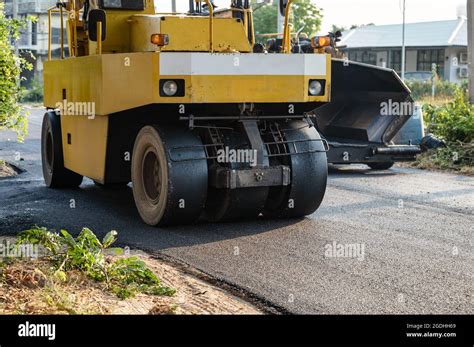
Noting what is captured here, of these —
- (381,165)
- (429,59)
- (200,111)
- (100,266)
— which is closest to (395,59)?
(429,59)

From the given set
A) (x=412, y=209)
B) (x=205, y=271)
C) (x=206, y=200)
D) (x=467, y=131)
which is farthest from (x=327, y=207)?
(x=467, y=131)

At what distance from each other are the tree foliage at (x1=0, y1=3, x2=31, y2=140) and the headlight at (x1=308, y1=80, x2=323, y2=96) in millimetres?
5094

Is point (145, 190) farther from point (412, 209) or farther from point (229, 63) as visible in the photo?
point (412, 209)

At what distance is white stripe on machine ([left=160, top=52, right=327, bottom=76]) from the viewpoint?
8344mm

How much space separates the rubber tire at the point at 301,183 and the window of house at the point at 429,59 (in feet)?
141

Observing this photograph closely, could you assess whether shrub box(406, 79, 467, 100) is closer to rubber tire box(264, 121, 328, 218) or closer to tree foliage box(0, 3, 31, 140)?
tree foliage box(0, 3, 31, 140)

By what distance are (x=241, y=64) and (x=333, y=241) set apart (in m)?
1.93

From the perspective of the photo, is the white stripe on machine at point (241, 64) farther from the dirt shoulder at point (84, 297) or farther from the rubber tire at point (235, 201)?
the dirt shoulder at point (84, 297)

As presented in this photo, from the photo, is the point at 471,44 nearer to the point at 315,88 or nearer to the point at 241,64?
the point at 315,88

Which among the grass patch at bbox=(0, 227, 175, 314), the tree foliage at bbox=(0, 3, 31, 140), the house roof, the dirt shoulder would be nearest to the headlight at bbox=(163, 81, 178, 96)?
the grass patch at bbox=(0, 227, 175, 314)

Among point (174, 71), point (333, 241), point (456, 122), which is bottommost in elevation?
point (333, 241)

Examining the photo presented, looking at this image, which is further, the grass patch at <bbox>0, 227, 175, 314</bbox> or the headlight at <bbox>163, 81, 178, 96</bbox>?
the headlight at <bbox>163, 81, 178, 96</bbox>

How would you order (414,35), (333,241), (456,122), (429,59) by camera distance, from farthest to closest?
(414,35)
(429,59)
(456,122)
(333,241)

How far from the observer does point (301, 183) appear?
9094 mm
